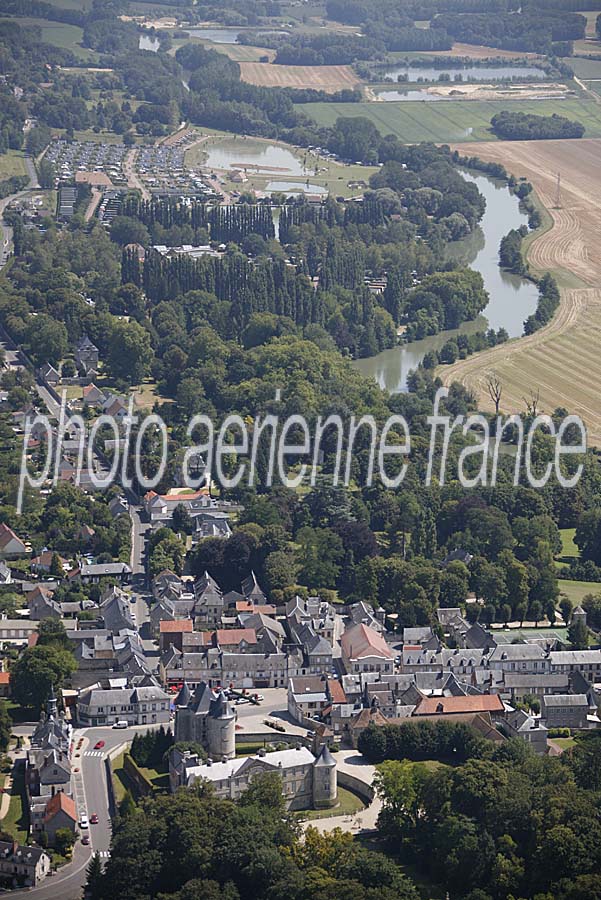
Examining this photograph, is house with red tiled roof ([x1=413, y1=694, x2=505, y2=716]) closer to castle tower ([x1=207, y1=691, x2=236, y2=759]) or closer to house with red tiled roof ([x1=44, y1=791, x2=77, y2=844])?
castle tower ([x1=207, y1=691, x2=236, y2=759])

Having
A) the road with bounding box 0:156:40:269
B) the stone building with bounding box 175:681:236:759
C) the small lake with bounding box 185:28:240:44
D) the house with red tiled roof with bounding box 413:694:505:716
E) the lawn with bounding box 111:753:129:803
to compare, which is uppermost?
the small lake with bounding box 185:28:240:44

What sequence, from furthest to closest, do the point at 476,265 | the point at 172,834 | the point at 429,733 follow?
the point at 476,265, the point at 429,733, the point at 172,834

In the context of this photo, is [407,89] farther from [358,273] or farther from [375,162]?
[358,273]

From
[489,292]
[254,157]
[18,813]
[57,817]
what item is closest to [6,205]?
[254,157]

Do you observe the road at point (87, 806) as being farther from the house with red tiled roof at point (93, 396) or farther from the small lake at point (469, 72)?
the small lake at point (469, 72)

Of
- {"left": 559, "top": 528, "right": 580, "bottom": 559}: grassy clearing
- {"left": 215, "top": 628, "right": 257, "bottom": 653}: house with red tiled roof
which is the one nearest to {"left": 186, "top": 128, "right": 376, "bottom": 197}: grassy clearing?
{"left": 559, "top": 528, "right": 580, "bottom": 559}: grassy clearing

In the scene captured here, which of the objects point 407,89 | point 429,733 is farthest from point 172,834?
point 407,89
